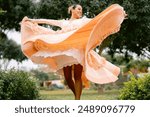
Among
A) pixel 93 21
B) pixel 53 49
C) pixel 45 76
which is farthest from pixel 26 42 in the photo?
pixel 45 76

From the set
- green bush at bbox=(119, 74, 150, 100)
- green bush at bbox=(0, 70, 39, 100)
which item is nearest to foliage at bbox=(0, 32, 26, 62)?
green bush at bbox=(0, 70, 39, 100)

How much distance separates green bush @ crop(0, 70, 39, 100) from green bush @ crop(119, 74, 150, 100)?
253 cm

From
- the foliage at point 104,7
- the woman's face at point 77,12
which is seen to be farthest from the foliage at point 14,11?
the woman's face at point 77,12

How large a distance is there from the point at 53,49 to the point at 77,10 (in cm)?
91

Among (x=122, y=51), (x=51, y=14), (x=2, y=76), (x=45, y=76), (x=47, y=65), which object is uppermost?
(x=47, y=65)

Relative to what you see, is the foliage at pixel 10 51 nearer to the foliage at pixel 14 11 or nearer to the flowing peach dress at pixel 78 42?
the foliage at pixel 14 11

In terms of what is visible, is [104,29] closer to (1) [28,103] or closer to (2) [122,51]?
(1) [28,103]

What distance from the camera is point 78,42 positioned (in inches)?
389

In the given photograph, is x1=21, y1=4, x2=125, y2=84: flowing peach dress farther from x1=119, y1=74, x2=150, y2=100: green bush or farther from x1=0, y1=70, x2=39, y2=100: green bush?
x1=0, y1=70, x2=39, y2=100: green bush

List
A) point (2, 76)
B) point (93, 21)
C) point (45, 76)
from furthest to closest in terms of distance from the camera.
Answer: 1. point (45, 76)
2. point (2, 76)
3. point (93, 21)

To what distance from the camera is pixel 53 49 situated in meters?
10.0

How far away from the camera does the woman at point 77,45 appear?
972cm

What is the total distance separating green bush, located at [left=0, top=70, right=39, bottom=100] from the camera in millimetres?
11875

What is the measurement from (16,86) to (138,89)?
3.02m
